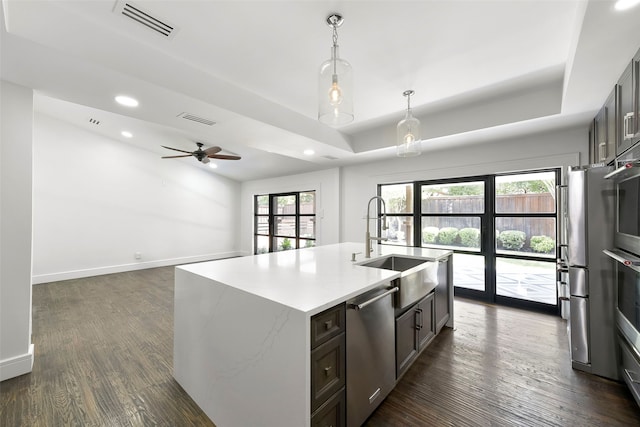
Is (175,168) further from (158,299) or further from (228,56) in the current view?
(228,56)

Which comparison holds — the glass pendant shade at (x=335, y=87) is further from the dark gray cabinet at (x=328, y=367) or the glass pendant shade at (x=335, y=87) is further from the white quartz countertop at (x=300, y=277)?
the dark gray cabinet at (x=328, y=367)

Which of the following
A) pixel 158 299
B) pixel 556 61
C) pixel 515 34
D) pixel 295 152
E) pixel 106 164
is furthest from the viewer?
pixel 106 164

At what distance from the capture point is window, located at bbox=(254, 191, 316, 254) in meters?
6.68

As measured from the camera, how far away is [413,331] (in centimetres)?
215

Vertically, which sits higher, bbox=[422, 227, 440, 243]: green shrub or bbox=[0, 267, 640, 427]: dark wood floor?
bbox=[422, 227, 440, 243]: green shrub

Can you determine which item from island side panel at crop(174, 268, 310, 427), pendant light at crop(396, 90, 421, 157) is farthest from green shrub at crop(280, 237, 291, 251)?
island side panel at crop(174, 268, 310, 427)

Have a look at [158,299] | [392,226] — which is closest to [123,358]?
[158,299]

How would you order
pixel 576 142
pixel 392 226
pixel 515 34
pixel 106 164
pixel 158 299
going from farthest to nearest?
pixel 106 164 < pixel 392 226 < pixel 158 299 < pixel 576 142 < pixel 515 34

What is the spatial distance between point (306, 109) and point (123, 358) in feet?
10.5

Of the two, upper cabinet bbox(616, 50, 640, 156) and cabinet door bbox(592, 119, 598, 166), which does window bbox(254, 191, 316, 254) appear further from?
upper cabinet bbox(616, 50, 640, 156)

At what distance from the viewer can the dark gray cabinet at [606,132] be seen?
2092mm

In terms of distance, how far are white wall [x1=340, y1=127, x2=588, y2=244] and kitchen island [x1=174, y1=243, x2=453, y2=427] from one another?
2880mm

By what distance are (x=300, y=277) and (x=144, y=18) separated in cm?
208

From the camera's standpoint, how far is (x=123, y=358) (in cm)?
241
